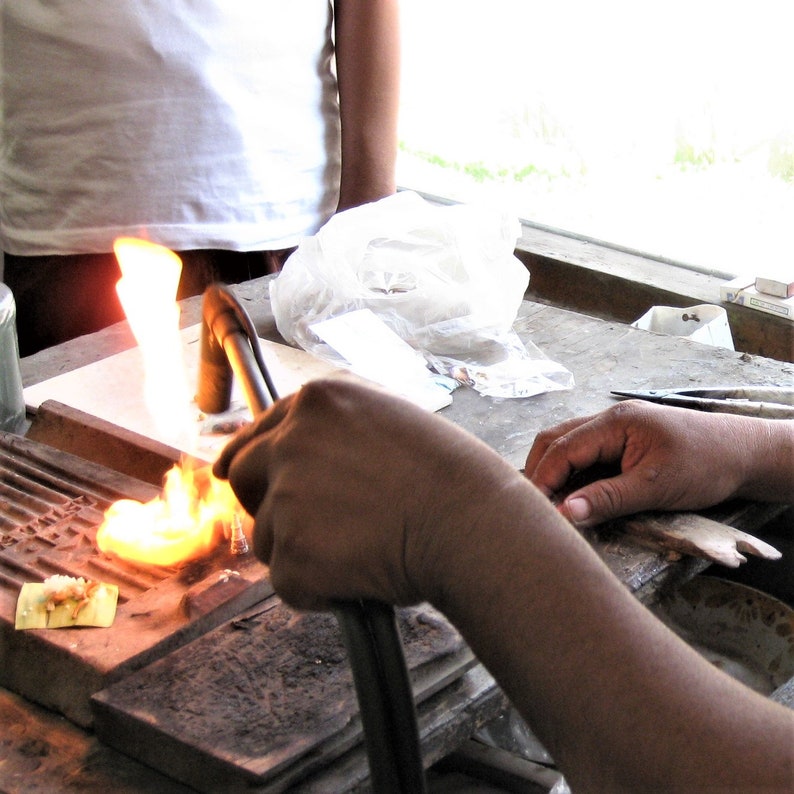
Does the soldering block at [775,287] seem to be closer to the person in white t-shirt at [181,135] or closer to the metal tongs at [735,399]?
the metal tongs at [735,399]

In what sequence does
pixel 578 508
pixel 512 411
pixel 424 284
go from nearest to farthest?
pixel 578 508 → pixel 512 411 → pixel 424 284

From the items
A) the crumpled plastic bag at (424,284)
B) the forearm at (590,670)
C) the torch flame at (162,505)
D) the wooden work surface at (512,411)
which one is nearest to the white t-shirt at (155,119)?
the wooden work surface at (512,411)

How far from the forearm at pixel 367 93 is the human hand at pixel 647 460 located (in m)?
1.26

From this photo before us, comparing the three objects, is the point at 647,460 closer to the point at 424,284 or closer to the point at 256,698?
the point at 256,698

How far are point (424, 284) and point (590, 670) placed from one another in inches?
51.9

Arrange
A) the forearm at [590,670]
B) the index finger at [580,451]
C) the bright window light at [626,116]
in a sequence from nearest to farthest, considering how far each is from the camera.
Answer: the forearm at [590,670], the index finger at [580,451], the bright window light at [626,116]

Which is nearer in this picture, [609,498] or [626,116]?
[609,498]

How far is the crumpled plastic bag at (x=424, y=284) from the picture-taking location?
2.00 meters

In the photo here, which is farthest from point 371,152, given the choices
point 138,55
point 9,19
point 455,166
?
point 455,166

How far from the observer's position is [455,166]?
3.75 meters

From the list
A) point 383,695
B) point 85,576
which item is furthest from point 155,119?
point 383,695

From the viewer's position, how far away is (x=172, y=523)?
130 cm

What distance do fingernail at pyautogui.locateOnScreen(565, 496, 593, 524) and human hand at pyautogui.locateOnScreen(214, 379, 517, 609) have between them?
51cm

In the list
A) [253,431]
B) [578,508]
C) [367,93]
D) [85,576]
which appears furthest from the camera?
[367,93]
